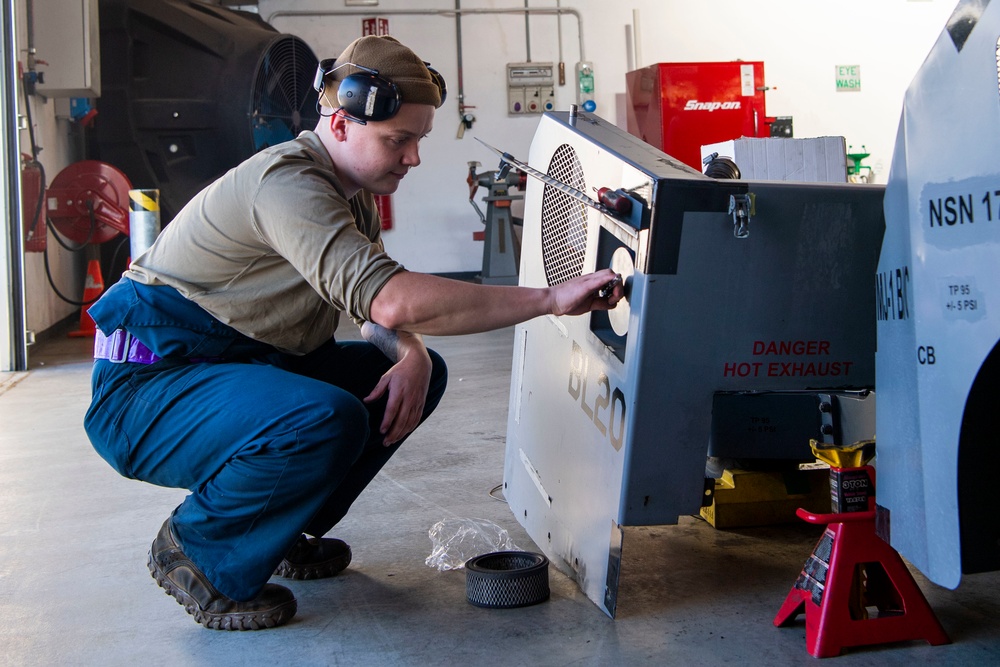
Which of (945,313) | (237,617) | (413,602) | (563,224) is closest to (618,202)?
(563,224)

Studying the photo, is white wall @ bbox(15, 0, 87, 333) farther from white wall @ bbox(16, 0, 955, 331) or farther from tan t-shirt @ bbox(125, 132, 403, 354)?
tan t-shirt @ bbox(125, 132, 403, 354)

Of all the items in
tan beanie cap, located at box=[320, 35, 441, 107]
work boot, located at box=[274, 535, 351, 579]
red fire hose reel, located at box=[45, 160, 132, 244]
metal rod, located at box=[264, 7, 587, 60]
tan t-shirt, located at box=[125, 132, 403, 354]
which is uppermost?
metal rod, located at box=[264, 7, 587, 60]

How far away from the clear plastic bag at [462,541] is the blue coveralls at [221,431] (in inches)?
15.9

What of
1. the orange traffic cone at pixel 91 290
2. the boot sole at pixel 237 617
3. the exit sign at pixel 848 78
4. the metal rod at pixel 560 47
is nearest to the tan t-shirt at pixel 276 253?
the boot sole at pixel 237 617

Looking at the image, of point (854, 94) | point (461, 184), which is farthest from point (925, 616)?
point (854, 94)

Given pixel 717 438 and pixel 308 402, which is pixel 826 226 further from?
pixel 308 402

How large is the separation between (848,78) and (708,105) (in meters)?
1.60

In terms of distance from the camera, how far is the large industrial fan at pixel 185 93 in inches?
225

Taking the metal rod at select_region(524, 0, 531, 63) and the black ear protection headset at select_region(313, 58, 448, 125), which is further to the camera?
the metal rod at select_region(524, 0, 531, 63)

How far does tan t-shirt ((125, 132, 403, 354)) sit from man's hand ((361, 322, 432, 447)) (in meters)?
0.15

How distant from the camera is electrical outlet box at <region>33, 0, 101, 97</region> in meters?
5.20

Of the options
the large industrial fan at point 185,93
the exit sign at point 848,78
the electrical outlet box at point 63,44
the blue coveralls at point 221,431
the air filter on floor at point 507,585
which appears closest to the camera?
the blue coveralls at point 221,431

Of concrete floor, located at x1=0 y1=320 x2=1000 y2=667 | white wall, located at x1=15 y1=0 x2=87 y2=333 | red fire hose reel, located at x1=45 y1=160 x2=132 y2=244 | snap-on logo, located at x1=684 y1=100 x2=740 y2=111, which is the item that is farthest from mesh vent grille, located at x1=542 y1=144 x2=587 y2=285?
snap-on logo, located at x1=684 y1=100 x2=740 y2=111

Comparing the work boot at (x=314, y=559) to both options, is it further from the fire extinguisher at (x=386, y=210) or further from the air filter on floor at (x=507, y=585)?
the fire extinguisher at (x=386, y=210)
